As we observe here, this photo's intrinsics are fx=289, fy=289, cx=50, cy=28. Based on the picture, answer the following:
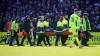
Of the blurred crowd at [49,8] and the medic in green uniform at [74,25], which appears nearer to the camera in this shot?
the medic in green uniform at [74,25]

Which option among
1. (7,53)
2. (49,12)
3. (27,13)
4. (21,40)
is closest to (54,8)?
(49,12)

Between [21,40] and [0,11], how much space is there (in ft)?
3.55

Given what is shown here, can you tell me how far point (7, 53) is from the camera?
7.09 metres

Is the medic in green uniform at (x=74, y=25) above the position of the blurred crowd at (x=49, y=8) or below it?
below

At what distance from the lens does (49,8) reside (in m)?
8.62

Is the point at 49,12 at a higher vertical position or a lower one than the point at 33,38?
higher

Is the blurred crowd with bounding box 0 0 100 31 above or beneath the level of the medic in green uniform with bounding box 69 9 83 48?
above

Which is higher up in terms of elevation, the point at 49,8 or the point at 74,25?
the point at 49,8

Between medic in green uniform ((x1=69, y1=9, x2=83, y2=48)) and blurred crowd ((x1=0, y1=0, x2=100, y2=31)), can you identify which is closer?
medic in green uniform ((x1=69, y1=9, x2=83, y2=48))

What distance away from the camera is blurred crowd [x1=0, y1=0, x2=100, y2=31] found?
8.50 m

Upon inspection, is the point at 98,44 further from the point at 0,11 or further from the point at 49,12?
the point at 0,11

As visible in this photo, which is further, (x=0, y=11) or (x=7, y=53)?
(x=0, y=11)

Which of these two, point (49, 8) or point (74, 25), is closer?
point (74, 25)

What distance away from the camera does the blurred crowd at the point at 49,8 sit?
8.50m
